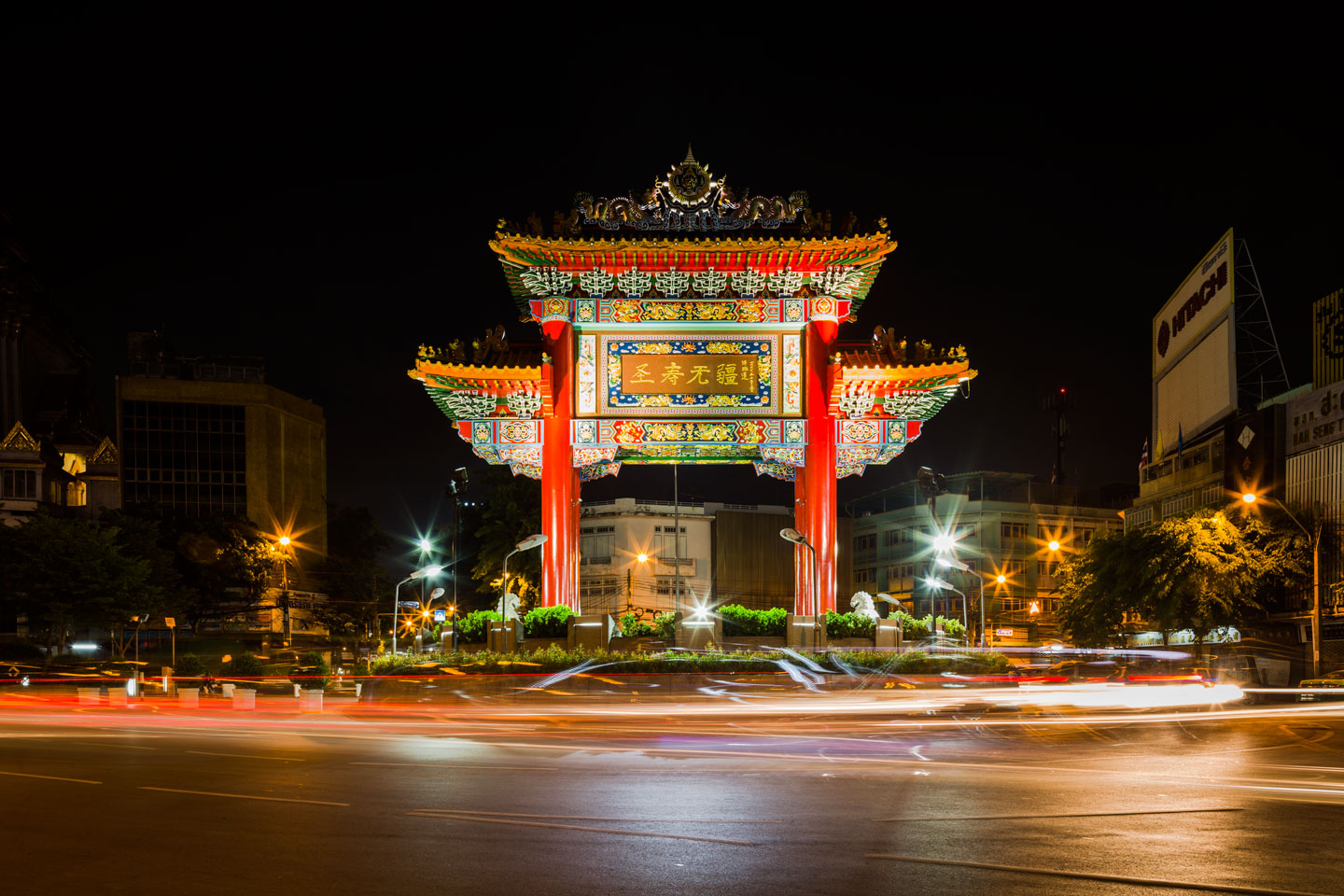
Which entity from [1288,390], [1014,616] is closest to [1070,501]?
[1014,616]

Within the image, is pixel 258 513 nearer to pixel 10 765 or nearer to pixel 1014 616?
pixel 1014 616

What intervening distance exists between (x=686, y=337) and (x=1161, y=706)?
1538 centimetres

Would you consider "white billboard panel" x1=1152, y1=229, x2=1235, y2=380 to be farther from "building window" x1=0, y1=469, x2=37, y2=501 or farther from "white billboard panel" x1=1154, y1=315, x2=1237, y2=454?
"building window" x1=0, y1=469, x2=37, y2=501

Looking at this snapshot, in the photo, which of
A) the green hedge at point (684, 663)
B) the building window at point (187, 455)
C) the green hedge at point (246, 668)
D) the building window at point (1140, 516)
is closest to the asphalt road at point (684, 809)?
the green hedge at point (684, 663)

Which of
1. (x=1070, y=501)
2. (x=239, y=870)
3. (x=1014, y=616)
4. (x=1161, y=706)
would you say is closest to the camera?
(x=239, y=870)

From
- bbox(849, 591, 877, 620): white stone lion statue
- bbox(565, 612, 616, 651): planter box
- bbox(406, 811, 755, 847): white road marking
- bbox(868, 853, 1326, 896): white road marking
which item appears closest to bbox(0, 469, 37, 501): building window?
bbox(565, 612, 616, 651): planter box

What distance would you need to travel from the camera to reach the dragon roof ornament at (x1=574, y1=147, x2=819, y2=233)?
33.7 m

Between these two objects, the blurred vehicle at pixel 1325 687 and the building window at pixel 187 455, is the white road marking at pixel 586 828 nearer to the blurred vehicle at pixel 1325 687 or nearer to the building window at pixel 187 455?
the blurred vehicle at pixel 1325 687

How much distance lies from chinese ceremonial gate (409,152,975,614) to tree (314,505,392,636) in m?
44.1

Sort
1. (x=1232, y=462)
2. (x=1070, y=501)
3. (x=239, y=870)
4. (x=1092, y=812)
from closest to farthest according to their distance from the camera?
(x=239, y=870) < (x=1092, y=812) < (x=1232, y=462) < (x=1070, y=501)

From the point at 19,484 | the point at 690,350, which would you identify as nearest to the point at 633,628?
the point at 690,350

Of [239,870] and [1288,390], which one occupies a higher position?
[1288,390]

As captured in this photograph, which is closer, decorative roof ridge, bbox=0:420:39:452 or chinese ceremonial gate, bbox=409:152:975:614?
chinese ceremonial gate, bbox=409:152:975:614

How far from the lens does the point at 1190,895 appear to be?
7.72 metres
